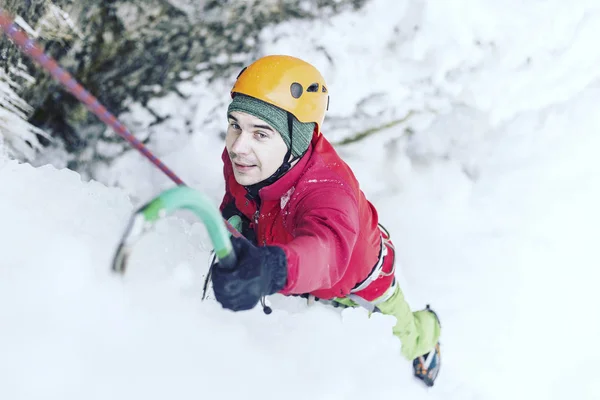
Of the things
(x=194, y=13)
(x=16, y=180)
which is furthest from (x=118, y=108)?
(x=16, y=180)

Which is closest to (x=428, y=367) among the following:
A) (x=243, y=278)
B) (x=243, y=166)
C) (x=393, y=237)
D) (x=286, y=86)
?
(x=393, y=237)

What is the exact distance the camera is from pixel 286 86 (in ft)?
5.68

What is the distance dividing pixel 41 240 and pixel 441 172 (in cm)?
259

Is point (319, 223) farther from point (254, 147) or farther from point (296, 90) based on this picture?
point (296, 90)

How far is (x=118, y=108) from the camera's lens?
102 inches

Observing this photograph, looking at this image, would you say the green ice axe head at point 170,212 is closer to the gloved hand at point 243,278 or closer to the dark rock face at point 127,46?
the gloved hand at point 243,278

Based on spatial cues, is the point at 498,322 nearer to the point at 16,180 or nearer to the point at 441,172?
the point at 441,172

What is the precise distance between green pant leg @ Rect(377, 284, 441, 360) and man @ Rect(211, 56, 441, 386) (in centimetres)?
12

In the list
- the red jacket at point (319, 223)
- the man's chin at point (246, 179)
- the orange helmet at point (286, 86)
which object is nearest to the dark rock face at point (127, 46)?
the red jacket at point (319, 223)

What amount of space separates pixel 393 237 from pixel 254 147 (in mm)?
1848

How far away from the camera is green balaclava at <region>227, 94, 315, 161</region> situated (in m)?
1.70

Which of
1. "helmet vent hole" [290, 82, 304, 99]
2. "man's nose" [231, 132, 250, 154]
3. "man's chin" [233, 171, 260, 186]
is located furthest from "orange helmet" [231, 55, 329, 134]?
"man's chin" [233, 171, 260, 186]

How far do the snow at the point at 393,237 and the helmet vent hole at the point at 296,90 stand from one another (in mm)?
789

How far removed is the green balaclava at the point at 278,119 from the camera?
1.70 meters
